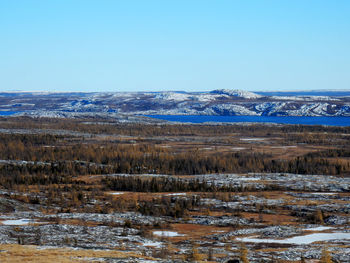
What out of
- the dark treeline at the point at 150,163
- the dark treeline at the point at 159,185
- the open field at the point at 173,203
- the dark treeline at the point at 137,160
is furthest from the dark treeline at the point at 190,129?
the dark treeline at the point at 159,185

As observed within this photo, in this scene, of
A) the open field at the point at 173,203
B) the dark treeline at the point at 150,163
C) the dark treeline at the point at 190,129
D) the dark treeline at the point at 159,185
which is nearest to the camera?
the open field at the point at 173,203

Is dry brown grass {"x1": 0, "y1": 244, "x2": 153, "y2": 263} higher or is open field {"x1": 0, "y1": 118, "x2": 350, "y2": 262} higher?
dry brown grass {"x1": 0, "y1": 244, "x2": 153, "y2": 263}

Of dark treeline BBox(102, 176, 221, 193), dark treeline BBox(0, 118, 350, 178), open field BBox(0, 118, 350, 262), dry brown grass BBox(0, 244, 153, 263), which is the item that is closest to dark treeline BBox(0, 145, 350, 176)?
dark treeline BBox(0, 118, 350, 178)

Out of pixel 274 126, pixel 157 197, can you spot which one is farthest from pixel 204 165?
pixel 274 126

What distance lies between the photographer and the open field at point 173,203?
33.7 metres

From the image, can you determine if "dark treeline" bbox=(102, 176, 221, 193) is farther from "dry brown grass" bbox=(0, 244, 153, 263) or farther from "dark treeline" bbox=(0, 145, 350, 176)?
"dry brown grass" bbox=(0, 244, 153, 263)

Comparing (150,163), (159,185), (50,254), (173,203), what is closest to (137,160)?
(150,163)

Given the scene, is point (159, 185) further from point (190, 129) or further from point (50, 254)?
point (190, 129)

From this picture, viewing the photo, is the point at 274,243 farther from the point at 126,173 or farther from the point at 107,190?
the point at 126,173

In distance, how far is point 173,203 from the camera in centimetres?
5547

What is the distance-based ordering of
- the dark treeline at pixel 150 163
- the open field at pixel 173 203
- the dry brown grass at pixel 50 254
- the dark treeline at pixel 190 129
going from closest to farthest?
1. the dry brown grass at pixel 50 254
2. the open field at pixel 173 203
3. the dark treeline at pixel 150 163
4. the dark treeline at pixel 190 129

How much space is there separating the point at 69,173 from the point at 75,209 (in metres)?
29.1

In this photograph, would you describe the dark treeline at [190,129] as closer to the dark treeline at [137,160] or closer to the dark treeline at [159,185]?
the dark treeline at [137,160]

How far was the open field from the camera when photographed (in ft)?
111
